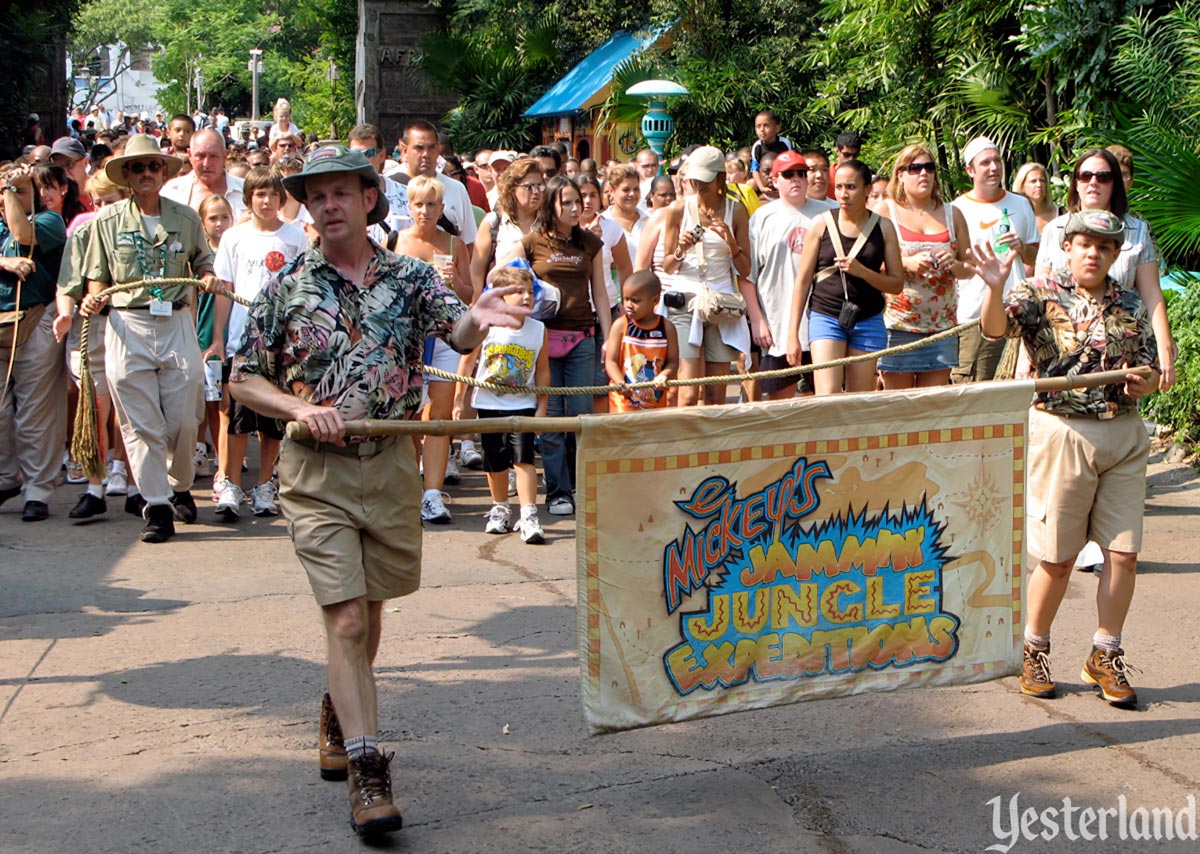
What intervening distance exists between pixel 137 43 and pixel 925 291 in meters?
104

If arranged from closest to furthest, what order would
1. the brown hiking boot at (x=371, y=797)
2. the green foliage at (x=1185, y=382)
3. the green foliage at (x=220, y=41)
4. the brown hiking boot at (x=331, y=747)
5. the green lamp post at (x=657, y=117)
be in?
the brown hiking boot at (x=371, y=797) → the brown hiking boot at (x=331, y=747) → the green foliage at (x=1185, y=382) → the green lamp post at (x=657, y=117) → the green foliage at (x=220, y=41)

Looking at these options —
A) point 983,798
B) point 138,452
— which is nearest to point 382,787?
point 983,798

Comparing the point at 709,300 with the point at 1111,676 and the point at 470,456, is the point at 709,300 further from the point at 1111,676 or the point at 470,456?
the point at 1111,676

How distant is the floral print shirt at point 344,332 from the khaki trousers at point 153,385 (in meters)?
3.81

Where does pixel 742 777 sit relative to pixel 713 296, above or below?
below

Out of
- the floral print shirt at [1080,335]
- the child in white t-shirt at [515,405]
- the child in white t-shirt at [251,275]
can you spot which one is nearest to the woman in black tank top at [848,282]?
the child in white t-shirt at [515,405]

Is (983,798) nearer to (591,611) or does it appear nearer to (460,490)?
(591,611)

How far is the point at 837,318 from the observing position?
320 inches

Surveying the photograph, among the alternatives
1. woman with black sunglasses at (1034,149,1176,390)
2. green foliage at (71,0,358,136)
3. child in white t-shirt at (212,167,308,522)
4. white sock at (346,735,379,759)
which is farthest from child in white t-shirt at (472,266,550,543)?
green foliage at (71,0,358,136)

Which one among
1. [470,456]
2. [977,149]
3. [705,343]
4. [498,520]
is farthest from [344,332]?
[470,456]

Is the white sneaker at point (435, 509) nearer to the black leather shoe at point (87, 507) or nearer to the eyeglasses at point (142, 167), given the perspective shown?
the black leather shoe at point (87, 507)

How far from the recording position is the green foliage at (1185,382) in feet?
32.2

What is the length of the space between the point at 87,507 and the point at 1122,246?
6.07 m

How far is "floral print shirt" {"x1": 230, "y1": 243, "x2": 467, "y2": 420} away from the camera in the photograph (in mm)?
4484
